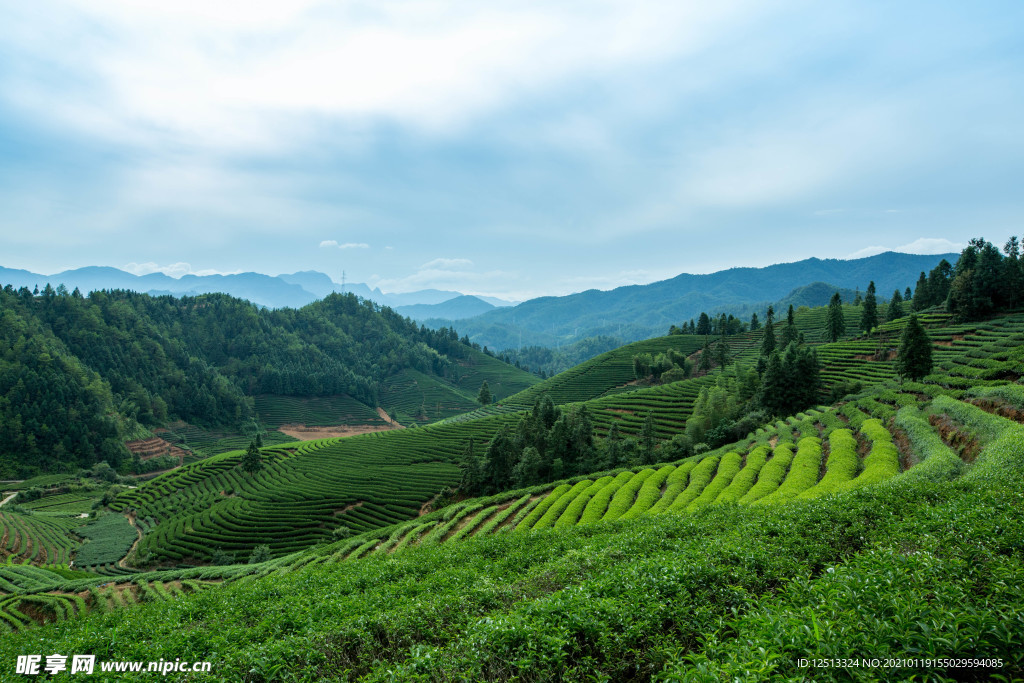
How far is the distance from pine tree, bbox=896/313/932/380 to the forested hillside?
134 m

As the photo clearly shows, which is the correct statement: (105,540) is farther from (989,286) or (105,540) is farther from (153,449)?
(989,286)

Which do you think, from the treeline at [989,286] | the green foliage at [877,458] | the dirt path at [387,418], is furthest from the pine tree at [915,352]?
the dirt path at [387,418]

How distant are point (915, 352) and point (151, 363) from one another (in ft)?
559

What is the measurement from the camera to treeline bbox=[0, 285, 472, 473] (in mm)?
94312

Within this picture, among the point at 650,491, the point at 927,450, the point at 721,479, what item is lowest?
the point at 650,491

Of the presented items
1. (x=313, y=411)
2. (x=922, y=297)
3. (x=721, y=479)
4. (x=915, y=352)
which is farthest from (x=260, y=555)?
(x=922, y=297)

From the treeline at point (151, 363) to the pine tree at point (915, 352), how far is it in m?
134

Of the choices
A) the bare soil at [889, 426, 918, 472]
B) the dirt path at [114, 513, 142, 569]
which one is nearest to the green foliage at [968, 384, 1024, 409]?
the bare soil at [889, 426, 918, 472]

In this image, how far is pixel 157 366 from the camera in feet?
427

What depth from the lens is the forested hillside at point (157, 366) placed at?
94438mm

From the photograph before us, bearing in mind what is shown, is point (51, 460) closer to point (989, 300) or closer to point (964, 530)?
point (964, 530)

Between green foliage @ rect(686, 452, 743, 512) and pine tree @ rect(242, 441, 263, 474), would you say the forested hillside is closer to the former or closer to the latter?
pine tree @ rect(242, 441, 263, 474)

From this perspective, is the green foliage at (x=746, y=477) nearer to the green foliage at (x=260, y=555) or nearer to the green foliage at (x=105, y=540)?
the green foliage at (x=260, y=555)

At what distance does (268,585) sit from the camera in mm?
12805
